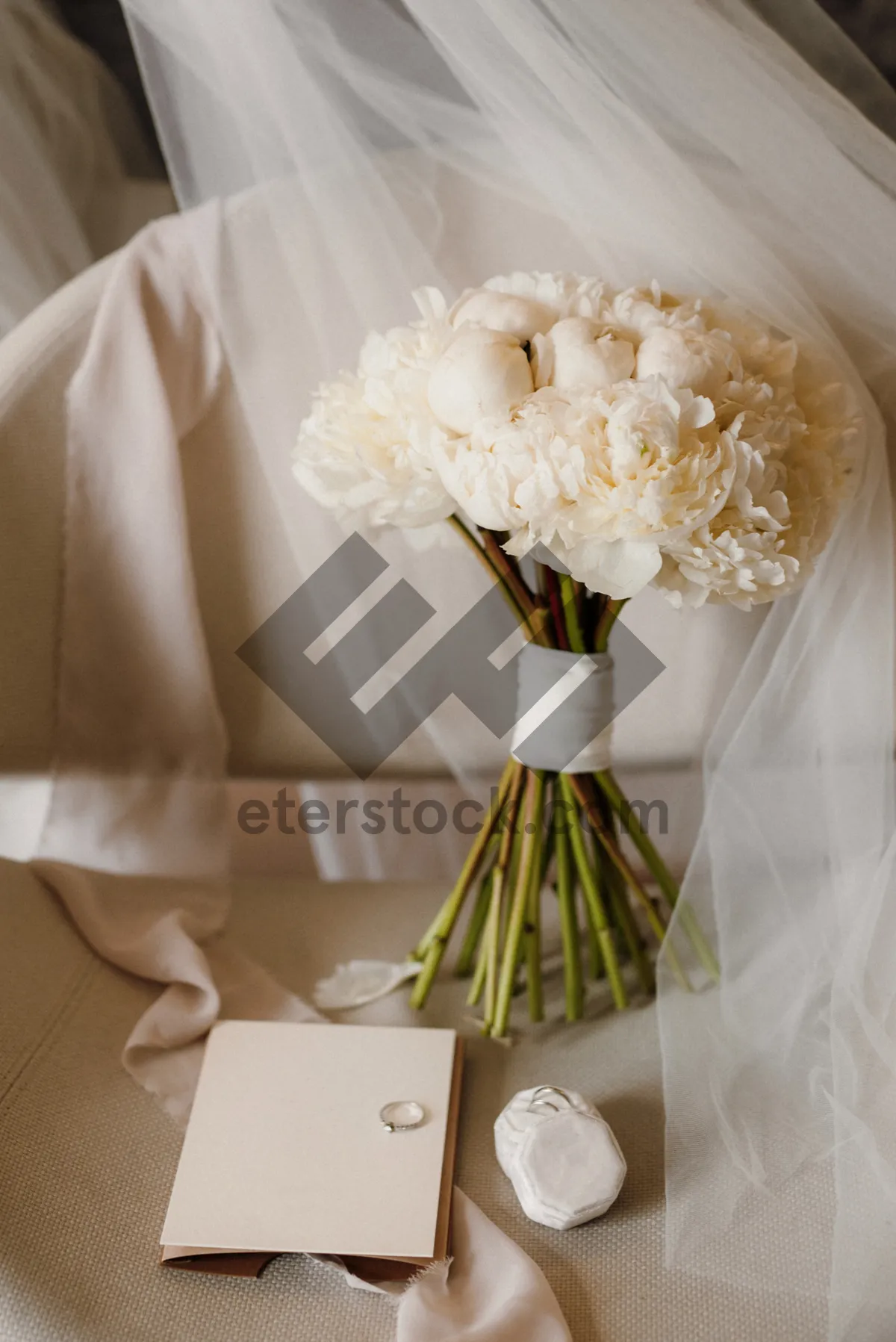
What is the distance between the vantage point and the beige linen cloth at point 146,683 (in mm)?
883

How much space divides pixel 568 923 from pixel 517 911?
49 millimetres

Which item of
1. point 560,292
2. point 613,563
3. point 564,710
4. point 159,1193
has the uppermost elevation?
point 560,292

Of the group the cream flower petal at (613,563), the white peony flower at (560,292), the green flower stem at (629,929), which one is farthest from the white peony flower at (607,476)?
the green flower stem at (629,929)

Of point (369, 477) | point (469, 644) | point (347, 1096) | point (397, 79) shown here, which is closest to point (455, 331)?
point (369, 477)

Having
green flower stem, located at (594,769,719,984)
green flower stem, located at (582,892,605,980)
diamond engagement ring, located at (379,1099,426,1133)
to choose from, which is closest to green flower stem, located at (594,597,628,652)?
green flower stem, located at (594,769,719,984)

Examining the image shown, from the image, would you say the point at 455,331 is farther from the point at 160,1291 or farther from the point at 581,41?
the point at 160,1291

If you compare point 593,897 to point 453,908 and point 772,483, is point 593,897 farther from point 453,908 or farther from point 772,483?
point 772,483

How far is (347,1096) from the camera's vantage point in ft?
2.53

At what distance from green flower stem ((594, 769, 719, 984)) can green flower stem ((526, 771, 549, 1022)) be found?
0.17 feet

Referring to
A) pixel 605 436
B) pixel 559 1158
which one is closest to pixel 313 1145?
pixel 559 1158

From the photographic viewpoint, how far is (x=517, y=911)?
32.2 inches

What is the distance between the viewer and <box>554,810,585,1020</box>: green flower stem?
2.74 ft

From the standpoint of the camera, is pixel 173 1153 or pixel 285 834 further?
pixel 285 834

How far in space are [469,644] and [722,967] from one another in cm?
38
